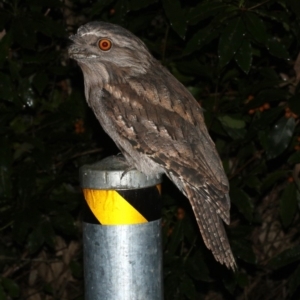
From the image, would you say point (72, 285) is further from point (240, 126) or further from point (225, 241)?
point (225, 241)

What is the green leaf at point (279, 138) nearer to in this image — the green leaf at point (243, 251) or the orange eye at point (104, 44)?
the green leaf at point (243, 251)

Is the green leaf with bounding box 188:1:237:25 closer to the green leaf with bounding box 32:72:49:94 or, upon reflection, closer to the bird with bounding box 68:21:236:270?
the bird with bounding box 68:21:236:270

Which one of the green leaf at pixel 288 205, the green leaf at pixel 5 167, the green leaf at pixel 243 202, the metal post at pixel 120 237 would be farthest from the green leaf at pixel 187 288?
the metal post at pixel 120 237

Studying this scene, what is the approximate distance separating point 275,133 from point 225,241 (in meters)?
1.17

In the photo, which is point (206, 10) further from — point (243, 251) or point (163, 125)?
point (243, 251)

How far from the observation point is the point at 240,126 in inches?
177

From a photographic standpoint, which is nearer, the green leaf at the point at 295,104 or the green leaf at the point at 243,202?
the green leaf at the point at 295,104

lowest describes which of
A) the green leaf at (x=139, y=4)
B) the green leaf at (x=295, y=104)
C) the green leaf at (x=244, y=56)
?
the green leaf at (x=295, y=104)

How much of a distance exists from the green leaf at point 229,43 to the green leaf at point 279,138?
1.99 ft

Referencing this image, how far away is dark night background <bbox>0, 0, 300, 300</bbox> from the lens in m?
3.95

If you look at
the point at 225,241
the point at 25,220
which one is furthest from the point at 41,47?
the point at 225,241

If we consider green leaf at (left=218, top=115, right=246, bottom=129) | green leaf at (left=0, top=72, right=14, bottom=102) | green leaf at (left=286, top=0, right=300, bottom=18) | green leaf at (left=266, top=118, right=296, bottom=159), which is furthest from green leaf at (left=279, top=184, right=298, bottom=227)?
green leaf at (left=0, top=72, right=14, bottom=102)

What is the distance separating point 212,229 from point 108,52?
1107 mm

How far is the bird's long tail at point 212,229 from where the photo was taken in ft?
10.3
